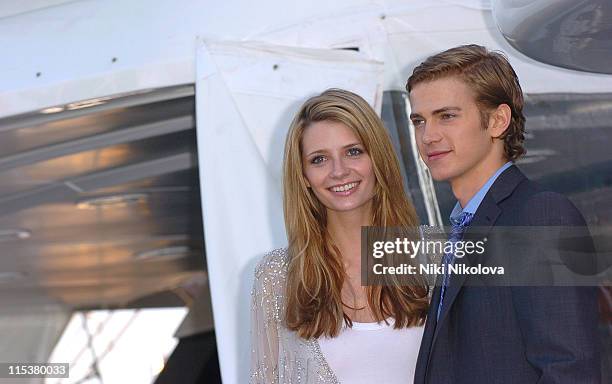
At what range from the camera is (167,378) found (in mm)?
5152

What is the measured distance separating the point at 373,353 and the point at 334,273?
0.16 meters

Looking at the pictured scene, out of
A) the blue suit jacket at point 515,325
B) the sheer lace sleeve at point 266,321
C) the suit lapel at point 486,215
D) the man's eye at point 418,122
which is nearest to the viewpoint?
the blue suit jacket at point 515,325

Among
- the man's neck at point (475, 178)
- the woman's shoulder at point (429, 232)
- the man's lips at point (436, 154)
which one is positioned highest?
the woman's shoulder at point (429, 232)

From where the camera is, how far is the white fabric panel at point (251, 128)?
226 cm

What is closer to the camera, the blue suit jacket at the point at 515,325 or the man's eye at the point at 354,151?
the blue suit jacket at the point at 515,325

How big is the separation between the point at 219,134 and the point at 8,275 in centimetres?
291

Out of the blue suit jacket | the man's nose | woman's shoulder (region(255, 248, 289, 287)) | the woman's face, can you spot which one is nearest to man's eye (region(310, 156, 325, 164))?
the woman's face

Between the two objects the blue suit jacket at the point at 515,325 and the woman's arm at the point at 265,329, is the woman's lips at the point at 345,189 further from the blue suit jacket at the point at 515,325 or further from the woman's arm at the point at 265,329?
the blue suit jacket at the point at 515,325

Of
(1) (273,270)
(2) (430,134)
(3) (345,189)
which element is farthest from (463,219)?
(1) (273,270)

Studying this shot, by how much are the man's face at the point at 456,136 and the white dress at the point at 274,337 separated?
353 mm

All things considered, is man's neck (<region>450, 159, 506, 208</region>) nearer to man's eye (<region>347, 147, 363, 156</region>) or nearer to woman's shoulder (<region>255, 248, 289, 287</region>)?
man's eye (<region>347, 147, 363, 156</region>)

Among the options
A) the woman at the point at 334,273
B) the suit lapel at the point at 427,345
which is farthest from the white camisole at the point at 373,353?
the suit lapel at the point at 427,345

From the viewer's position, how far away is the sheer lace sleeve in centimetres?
164

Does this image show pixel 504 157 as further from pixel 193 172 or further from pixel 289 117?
pixel 193 172
